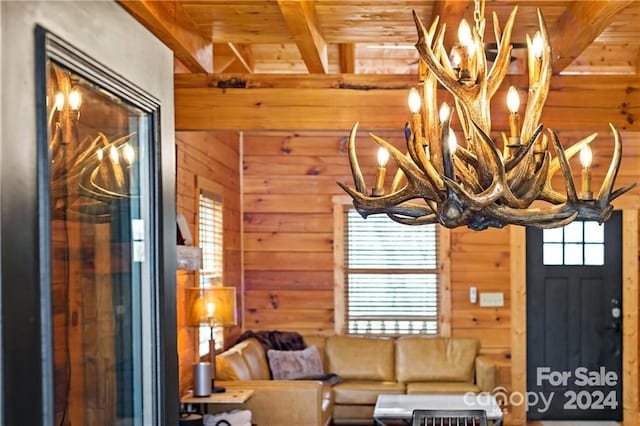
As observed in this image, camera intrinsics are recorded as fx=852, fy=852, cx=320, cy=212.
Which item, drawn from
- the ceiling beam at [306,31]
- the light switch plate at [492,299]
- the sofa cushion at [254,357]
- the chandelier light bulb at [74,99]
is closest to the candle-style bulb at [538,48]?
the ceiling beam at [306,31]

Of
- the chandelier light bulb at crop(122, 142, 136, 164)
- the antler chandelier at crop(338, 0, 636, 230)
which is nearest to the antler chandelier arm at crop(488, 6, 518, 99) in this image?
the antler chandelier at crop(338, 0, 636, 230)

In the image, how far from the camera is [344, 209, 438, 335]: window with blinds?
26.2 ft

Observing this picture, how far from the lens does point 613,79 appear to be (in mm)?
4590

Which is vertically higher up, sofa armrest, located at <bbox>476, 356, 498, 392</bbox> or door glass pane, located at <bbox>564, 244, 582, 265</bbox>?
door glass pane, located at <bbox>564, 244, 582, 265</bbox>

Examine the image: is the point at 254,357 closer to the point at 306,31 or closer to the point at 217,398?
the point at 217,398

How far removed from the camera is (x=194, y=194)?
235 inches

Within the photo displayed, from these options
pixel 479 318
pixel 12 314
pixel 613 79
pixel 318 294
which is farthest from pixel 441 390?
pixel 12 314

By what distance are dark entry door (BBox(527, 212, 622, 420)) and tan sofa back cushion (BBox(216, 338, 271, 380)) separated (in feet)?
8.34

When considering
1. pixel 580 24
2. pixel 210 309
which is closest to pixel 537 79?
pixel 580 24

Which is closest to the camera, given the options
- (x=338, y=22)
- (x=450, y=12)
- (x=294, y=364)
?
(x=450, y=12)

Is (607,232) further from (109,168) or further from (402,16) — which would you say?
(109,168)

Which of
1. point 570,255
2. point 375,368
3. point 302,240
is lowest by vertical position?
point 375,368

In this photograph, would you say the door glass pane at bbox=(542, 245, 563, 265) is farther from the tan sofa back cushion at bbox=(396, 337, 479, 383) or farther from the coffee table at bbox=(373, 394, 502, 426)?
the coffee table at bbox=(373, 394, 502, 426)

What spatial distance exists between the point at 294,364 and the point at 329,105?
3141 mm
